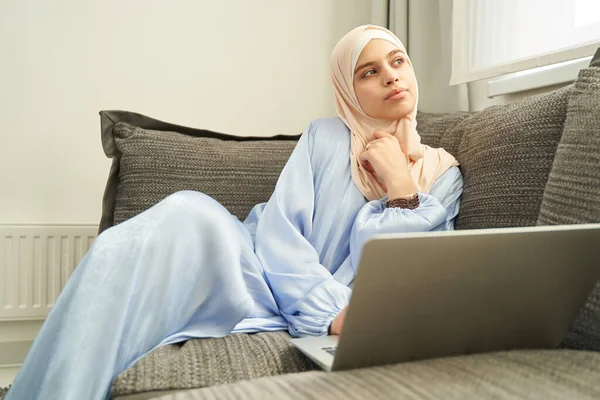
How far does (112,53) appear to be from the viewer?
6.75ft

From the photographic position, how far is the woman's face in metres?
1.32

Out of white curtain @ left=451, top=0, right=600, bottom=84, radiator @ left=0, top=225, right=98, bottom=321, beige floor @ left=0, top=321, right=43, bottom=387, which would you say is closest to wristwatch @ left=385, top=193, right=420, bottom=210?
white curtain @ left=451, top=0, right=600, bottom=84

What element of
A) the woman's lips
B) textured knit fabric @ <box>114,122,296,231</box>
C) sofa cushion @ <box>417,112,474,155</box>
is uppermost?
the woman's lips

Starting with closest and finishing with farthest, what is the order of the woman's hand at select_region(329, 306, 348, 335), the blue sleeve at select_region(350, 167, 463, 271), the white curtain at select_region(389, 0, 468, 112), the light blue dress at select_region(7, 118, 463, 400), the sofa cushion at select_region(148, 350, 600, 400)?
the sofa cushion at select_region(148, 350, 600, 400) → the light blue dress at select_region(7, 118, 463, 400) → the woman's hand at select_region(329, 306, 348, 335) → the blue sleeve at select_region(350, 167, 463, 271) → the white curtain at select_region(389, 0, 468, 112)

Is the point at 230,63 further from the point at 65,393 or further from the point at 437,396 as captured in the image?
the point at 437,396

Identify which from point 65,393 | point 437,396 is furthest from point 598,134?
point 65,393

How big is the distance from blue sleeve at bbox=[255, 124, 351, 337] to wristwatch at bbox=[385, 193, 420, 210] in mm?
179

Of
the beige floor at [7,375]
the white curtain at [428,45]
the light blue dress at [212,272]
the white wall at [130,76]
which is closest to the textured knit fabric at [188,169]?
the light blue dress at [212,272]

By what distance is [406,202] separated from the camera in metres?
1.19

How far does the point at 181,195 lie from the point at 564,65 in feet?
3.35

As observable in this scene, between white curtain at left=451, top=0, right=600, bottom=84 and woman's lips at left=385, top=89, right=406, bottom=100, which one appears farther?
white curtain at left=451, top=0, right=600, bottom=84

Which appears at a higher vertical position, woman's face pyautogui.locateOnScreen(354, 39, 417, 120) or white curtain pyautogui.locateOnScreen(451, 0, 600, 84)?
white curtain pyautogui.locateOnScreen(451, 0, 600, 84)

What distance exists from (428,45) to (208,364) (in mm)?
1592

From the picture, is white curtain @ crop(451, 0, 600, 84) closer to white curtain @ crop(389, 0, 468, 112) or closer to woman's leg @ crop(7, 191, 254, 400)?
white curtain @ crop(389, 0, 468, 112)
